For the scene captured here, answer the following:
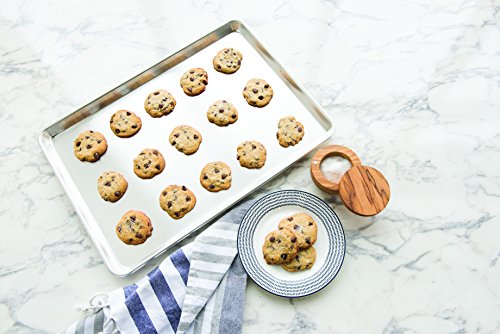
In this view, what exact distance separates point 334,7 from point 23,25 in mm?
1056

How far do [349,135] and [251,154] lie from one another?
1.03 ft

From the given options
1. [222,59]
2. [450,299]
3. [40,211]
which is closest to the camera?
[450,299]

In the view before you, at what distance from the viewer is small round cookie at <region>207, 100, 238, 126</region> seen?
5.26ft

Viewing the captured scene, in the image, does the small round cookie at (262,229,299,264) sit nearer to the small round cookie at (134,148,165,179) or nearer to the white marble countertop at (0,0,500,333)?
the white marble countertop at (0,0,500,333)

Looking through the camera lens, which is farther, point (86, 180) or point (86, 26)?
point (86, 26)

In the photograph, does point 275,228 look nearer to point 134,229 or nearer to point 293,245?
point 293,245

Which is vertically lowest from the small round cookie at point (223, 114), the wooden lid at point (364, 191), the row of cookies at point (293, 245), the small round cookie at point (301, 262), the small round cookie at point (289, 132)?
the small round cookie at point (301, 262)

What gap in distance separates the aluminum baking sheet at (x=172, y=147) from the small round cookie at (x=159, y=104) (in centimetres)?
2

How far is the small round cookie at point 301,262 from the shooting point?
1.40 m

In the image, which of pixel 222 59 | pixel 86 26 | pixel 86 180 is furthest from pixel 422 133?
pixel 86 26

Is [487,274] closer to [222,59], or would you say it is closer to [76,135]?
[222,59]

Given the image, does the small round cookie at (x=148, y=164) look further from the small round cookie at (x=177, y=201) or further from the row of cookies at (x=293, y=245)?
the row of cookies at (x=293, y=245)

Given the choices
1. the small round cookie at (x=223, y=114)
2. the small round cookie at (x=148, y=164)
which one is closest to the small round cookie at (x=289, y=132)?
the small round cookie at (x=223, y=114)

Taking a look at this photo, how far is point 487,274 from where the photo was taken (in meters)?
1.45
